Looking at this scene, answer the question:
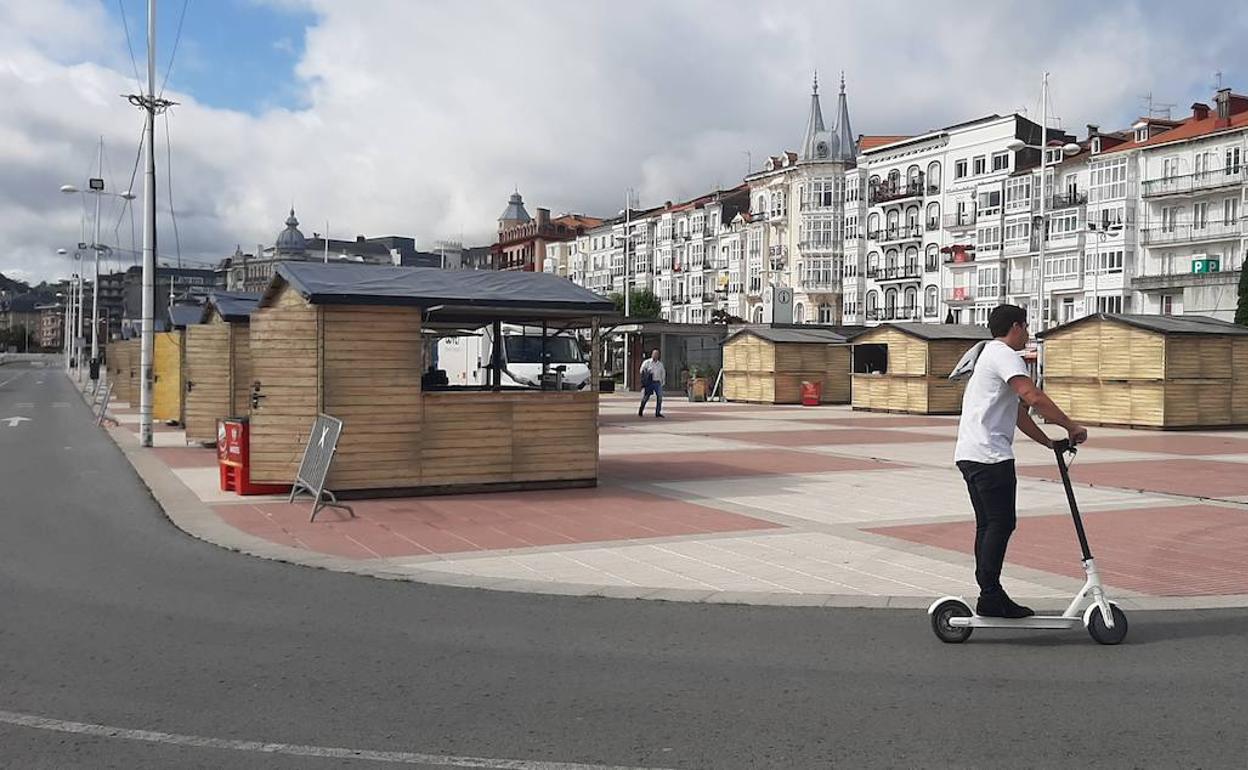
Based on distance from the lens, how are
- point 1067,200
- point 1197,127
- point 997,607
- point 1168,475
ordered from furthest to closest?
point 1067,200 → point 1197,127 → point 1168,475 → point 997,607

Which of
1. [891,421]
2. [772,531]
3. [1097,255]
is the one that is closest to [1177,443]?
[891,421]

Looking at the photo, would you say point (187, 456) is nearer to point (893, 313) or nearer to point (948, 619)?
point (948, 619)

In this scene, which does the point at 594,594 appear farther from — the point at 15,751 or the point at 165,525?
the point at 165,525

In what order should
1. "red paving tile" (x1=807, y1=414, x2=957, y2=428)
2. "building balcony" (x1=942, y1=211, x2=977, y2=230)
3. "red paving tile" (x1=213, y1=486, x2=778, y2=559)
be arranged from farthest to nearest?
"building balcony" (x1=942, y1=211, x2=977, y2=230) → "red paving tile" (x1=807, y1=414, x2=957, y2=428) → "red paving tile" (x1=213, y1=486, x2=778, y2=559)

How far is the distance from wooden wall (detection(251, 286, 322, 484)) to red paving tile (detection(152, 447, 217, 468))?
457 cm

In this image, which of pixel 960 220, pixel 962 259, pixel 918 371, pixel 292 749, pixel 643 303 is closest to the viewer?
pixel 292 749

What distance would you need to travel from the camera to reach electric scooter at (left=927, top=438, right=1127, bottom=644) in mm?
6367

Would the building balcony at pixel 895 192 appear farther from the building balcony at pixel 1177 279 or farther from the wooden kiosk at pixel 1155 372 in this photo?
the wooden kiosk at pixel 1155 372

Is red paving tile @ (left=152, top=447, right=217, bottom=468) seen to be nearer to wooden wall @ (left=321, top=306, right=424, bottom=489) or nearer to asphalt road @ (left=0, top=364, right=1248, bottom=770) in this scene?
wooden wall @ (left=321, top=306, right=424, bottom=489)

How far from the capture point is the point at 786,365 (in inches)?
1606

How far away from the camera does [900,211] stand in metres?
85.2

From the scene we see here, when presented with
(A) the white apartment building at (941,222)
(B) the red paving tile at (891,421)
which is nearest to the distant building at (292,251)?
(A) the white apartment building at (941,222)

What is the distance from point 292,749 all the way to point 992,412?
13.5 ft

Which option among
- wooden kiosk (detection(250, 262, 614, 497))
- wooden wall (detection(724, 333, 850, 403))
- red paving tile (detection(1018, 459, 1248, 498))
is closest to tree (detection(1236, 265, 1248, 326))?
wooden wall (detection(724, 333, 850, 403))
